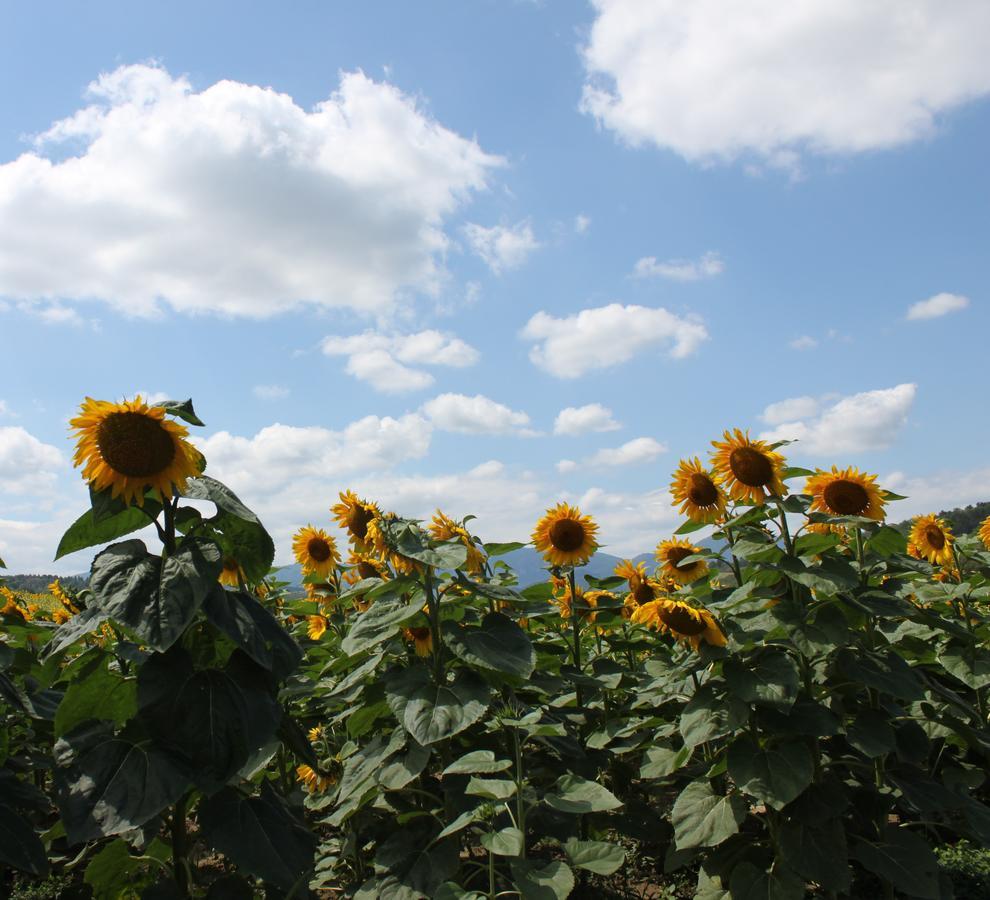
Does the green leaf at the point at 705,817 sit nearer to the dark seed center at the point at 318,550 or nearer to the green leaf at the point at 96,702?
the green leaf at the point at 96,702

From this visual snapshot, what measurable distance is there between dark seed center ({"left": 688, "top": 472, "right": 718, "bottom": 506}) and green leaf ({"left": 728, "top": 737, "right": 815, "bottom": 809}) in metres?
1.49

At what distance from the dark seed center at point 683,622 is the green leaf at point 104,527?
7.29 feet

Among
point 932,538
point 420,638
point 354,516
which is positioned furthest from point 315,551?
point 932,538

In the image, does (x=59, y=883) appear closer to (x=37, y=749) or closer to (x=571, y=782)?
(x=37, y=749)

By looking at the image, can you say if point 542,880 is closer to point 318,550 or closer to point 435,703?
point 435,703

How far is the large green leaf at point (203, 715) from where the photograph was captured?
2.57 meters

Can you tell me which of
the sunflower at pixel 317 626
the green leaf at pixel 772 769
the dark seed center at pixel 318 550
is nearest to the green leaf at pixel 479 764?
the green leaf at pixel 772 769

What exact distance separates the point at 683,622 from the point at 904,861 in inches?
52.4

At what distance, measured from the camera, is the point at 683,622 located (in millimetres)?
3607

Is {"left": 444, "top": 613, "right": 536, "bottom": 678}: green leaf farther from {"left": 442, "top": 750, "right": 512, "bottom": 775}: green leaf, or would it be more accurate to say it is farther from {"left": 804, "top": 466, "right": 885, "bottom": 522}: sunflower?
{"left": 804, "top": 466, "right": 885, "bottom": 522}: sunflower

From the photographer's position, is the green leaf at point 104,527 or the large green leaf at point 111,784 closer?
the large green leaf at point 111,784

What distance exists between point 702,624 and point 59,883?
4039mm

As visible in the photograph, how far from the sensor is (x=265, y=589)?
6359 mm

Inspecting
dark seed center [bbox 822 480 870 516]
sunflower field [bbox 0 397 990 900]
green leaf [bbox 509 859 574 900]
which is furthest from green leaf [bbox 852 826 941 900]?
green leaf [bbox 509 859 574 900]
